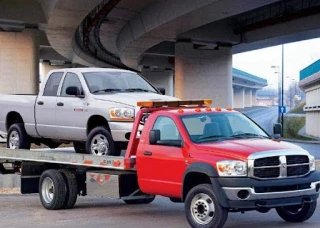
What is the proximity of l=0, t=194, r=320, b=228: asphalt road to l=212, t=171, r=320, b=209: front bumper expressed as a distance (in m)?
1.12

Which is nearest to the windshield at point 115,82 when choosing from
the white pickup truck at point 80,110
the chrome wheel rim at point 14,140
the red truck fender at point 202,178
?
the white pickup truck at point 80,110

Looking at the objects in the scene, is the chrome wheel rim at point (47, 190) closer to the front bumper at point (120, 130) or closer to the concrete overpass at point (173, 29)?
the front bumper at point (120, 130)

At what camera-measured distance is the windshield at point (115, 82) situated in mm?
12930

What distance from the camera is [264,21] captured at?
36.3m

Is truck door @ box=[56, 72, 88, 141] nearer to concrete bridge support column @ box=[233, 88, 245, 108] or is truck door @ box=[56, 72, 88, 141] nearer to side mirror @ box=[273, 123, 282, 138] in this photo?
side mirror @ box=[273, 123, 282, 138]

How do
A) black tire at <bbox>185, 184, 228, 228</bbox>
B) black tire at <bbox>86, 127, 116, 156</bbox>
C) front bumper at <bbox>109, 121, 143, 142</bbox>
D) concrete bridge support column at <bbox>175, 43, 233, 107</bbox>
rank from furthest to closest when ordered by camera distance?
1. concrete bridge support column at <bbox>175, 43, 233, 107</bbox>
2. black tire at <bbox>86, 127, 116, 156</bbox>
3. front bumper at <bbox>109, 121, 143, 142</bbox>
4. black tire at <bbox>185, 184, 228, 228</bbox>

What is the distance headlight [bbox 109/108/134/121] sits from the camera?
1191 cm

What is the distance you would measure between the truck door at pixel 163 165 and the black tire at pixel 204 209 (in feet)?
1.25

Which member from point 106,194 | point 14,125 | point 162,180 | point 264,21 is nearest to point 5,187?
point 14,125

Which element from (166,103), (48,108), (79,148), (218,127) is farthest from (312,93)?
(218,127)

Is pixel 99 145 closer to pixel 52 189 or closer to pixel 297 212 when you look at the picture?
pixel 52 189

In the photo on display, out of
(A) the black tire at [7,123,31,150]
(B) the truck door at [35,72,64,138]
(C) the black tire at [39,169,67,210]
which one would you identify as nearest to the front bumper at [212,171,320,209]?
(C) the black tire at [39,169,67,210]

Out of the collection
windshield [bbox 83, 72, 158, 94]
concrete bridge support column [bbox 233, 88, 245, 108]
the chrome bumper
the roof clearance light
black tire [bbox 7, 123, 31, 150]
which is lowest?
the chrome bumper

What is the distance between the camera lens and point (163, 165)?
10.4 metres
